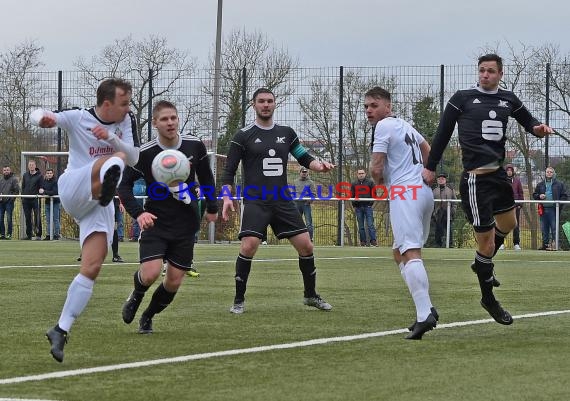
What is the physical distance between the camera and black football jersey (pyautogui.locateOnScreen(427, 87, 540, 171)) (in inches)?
361

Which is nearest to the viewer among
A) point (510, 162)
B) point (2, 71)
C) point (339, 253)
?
point (339, 253)

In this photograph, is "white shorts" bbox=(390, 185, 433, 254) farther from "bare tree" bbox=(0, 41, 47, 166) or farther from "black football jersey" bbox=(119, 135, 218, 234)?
"bare tree" bbox=(0, 41, 47, 166)

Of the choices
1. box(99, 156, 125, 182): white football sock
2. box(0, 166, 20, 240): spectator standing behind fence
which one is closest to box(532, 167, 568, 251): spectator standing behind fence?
box(0, 166, 20, 240): spectator standing behind fence

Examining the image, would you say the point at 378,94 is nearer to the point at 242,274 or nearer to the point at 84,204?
the point at 84,204

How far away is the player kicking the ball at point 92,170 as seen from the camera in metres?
7.12

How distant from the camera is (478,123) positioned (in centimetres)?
918

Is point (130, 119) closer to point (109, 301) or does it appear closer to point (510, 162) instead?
point (109, 301)

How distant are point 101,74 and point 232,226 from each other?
230 inches

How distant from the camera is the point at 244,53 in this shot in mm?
32719

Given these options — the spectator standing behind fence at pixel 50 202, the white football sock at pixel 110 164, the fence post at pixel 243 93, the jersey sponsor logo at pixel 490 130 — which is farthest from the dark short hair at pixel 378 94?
the fence post at pixel 243 93

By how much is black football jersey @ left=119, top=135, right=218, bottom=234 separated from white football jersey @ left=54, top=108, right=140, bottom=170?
113 cm

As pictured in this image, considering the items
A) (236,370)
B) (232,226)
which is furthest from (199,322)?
(232,226)

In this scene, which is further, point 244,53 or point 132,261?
point 244,53

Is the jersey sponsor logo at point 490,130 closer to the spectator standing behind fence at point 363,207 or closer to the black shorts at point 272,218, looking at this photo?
the black shorts at point 272,218
